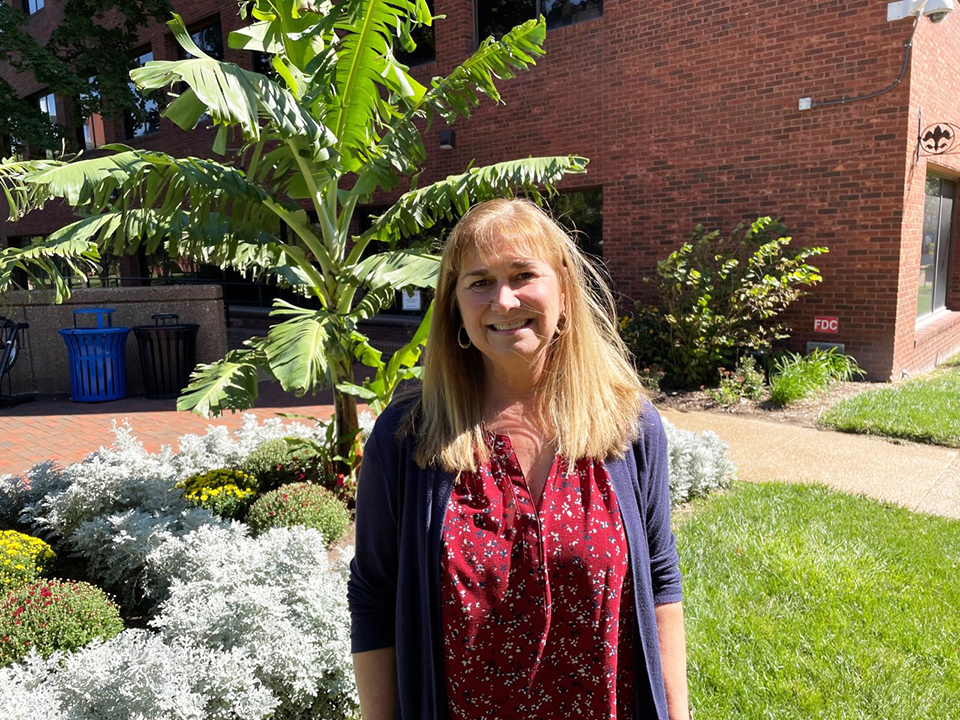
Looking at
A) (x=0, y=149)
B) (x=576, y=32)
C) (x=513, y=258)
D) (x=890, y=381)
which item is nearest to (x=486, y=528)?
(x=513, y=258)

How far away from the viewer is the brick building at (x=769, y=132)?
795 centimetres

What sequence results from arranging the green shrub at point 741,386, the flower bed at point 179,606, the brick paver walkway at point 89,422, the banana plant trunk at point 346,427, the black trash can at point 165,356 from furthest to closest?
1. the black trash can at point 165,356
2. the green shrub at point 741,386
3. the brick paver walkway at point 89,422
4. the banana plant trunk at point 346,427
5. the flower bed at point 179,606

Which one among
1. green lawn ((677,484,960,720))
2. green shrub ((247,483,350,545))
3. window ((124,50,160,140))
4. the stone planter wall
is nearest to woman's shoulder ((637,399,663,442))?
green lawn ((677,484,960,720))

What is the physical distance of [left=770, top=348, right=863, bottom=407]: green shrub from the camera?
7.48m

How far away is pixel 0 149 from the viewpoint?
1348cm

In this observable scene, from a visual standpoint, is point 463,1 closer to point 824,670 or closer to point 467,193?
point 467,193

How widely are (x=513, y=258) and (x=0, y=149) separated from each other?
621 inches

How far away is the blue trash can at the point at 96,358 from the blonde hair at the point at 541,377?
8.53 m

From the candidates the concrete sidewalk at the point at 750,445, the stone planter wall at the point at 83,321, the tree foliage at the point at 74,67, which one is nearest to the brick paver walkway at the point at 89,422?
the concrete sidewalk at the point at 750,445

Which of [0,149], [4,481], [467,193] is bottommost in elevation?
[4,481]

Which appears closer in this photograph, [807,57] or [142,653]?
[142,653]

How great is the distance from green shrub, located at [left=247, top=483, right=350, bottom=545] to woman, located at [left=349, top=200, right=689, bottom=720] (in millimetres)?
2574

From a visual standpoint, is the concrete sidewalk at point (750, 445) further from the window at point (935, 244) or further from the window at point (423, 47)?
the window at point (423, 47)

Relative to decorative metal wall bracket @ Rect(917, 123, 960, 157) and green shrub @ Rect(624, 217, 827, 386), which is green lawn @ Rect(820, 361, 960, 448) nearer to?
green shrub @ Rect(624, 217, 827, 386)
